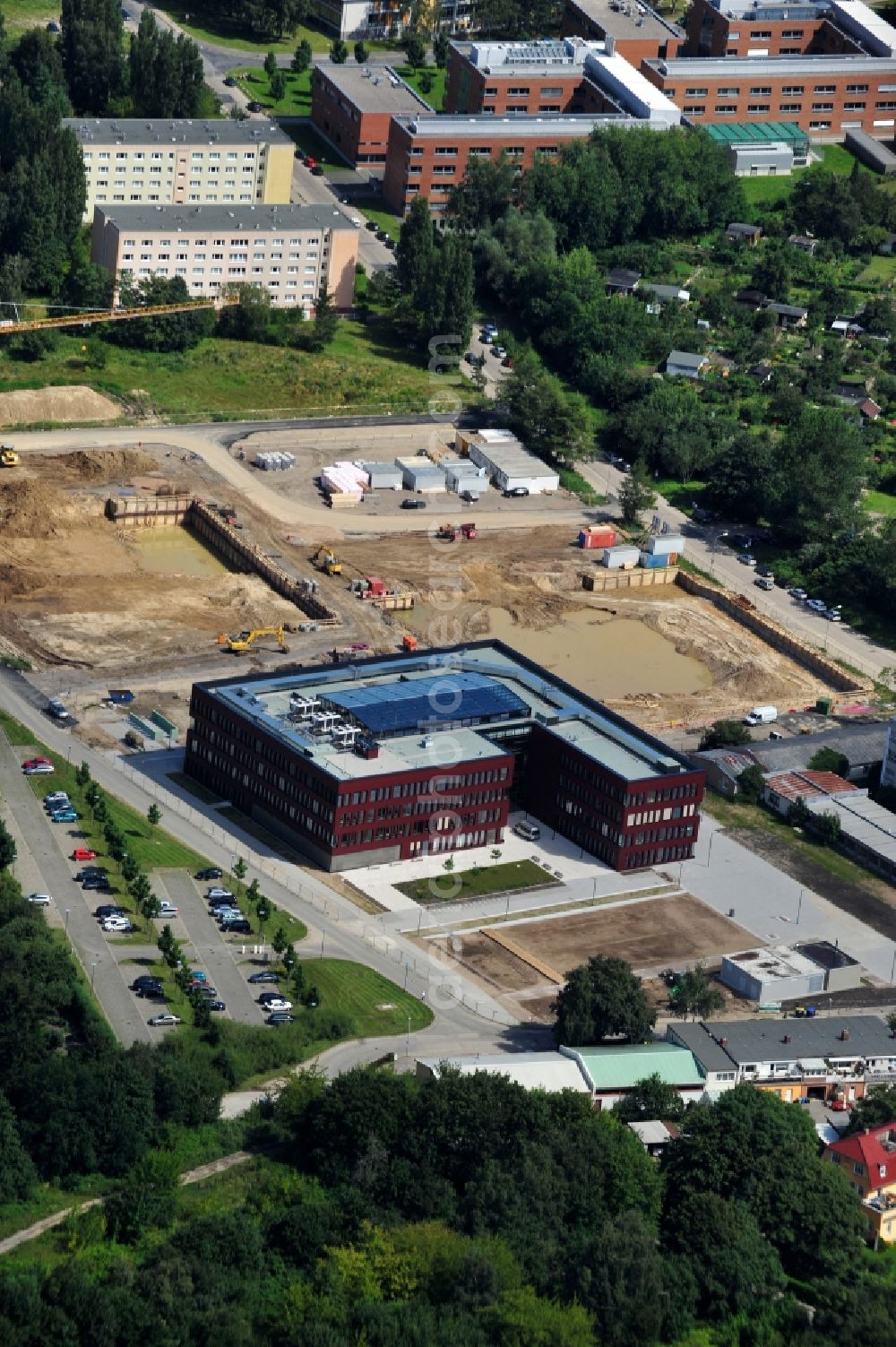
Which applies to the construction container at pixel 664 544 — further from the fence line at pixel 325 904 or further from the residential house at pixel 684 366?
the fence line at pixel 325 904

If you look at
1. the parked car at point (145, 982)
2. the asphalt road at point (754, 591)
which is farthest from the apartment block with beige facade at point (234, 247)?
the parked car at point (145, 982)

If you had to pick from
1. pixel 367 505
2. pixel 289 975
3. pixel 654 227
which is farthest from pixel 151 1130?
pixel 654 227

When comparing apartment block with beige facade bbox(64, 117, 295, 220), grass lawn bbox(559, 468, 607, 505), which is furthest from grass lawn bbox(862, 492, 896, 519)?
apartment block with beige facade bbox(64, 117, 295, 220)

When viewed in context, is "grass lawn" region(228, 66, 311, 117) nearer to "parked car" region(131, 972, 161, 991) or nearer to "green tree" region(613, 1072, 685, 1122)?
"parked car" region(131, 972, 161, 991)

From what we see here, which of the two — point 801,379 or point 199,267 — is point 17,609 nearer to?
point 199,267

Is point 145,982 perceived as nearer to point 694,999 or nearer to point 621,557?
point 694,999
